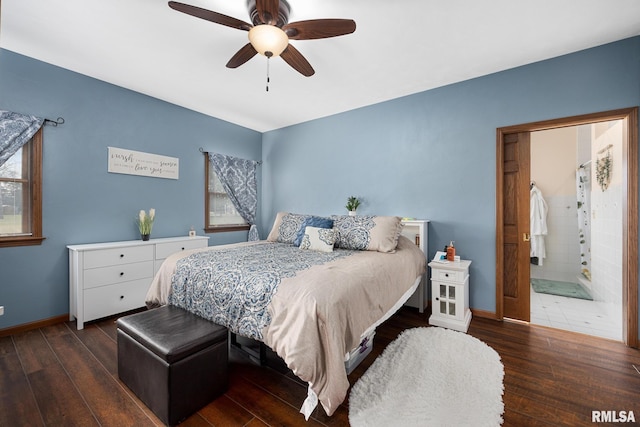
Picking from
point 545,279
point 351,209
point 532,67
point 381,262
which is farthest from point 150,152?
point 545,279

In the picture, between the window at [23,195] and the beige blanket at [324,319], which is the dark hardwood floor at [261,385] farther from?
the window at [23,195]

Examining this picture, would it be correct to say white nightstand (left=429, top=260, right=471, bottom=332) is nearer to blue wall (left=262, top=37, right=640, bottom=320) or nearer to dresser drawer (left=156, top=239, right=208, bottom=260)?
blue wall (left=262, top=37, right=640, bottom=320)

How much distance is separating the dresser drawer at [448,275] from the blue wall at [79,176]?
136 inches

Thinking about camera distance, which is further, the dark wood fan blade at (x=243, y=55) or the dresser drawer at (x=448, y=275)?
the dresser drawer at (x=448, y=275)

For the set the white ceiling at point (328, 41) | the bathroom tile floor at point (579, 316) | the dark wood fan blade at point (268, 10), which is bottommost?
the bathroom tile floor at point (579, 316)

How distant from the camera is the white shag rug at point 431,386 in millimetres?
1646

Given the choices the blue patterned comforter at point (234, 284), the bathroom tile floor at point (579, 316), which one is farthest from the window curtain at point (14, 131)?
the bathroom tile floor at point (579, 316)

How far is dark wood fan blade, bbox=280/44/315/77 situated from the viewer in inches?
89.7

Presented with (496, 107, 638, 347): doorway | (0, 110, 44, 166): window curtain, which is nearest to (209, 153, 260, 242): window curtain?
(0, 110, 44, 166): window curtain

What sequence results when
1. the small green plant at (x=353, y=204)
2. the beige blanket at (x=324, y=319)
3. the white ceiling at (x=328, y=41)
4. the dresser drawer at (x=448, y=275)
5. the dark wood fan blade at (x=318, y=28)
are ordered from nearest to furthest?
the beige blanket at (x=324, y=319) < the dark wood fan blade at (x=318, y=28) < the white ceiling at (x=328, y=41) < the dresser drawer at (x=448, y=275) < the small green plant at (x=353, y=204)

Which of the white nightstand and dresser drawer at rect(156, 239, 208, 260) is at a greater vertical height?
dresser drawer at rect(156, 239, 208, 260)

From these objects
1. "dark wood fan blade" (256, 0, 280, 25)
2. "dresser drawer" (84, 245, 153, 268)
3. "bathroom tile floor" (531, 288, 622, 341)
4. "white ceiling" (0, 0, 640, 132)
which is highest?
"white ceiling" (0, 0, 640, 132)

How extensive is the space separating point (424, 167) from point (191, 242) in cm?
321

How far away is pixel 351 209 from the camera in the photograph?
3.97 meters
